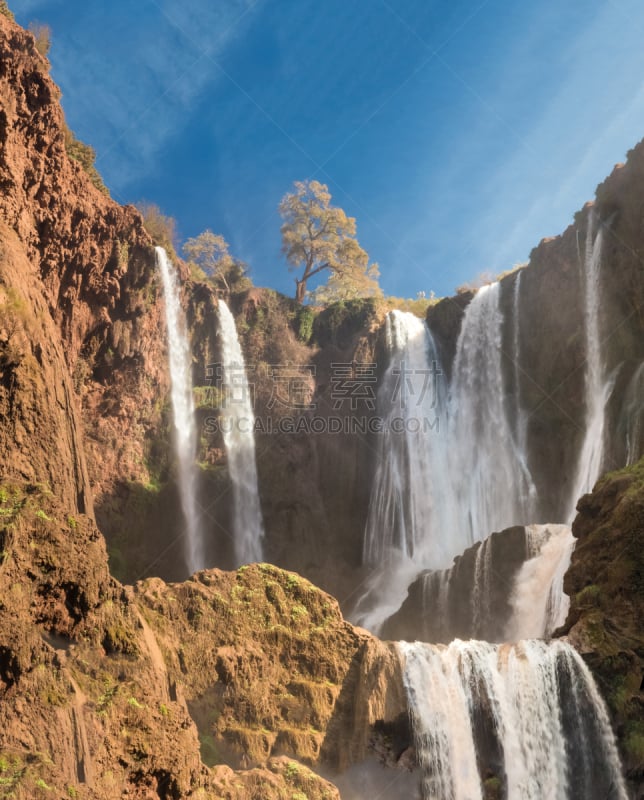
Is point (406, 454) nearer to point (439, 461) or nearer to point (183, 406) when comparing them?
point (439, 461)

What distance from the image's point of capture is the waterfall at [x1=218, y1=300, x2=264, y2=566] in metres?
28.0

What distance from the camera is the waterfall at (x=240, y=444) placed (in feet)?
91.9

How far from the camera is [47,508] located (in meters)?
8.49

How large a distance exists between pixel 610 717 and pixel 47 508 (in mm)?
10714

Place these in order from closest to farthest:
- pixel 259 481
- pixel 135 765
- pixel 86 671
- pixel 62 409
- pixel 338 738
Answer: pixel 135 765 < pixel 86 671 < pixel 338 738 < pixel 62 409 < pixel 259 481

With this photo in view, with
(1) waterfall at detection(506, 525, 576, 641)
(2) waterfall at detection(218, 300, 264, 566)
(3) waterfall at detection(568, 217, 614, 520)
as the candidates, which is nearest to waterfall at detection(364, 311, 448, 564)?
(2) waterfall at detection(218, 300, 264, 566)

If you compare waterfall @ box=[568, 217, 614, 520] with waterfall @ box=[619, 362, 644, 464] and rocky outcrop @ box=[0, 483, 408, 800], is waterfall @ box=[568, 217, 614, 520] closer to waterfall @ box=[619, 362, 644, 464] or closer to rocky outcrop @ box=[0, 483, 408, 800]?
waterfall @ box=[619, 362, 644, 464]

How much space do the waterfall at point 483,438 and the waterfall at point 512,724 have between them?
14.1 m

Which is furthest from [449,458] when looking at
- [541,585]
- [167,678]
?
[167,678]

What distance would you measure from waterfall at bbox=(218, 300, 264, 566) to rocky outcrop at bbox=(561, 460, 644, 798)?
15849mm

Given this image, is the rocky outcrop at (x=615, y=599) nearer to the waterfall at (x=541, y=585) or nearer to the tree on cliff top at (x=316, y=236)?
the waterfall at (x=541, y=585)

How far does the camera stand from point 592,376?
82.4ft

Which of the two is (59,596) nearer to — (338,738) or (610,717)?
(338,738)

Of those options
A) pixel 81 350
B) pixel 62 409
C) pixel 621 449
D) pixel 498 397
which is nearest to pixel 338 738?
pixel 62 409
